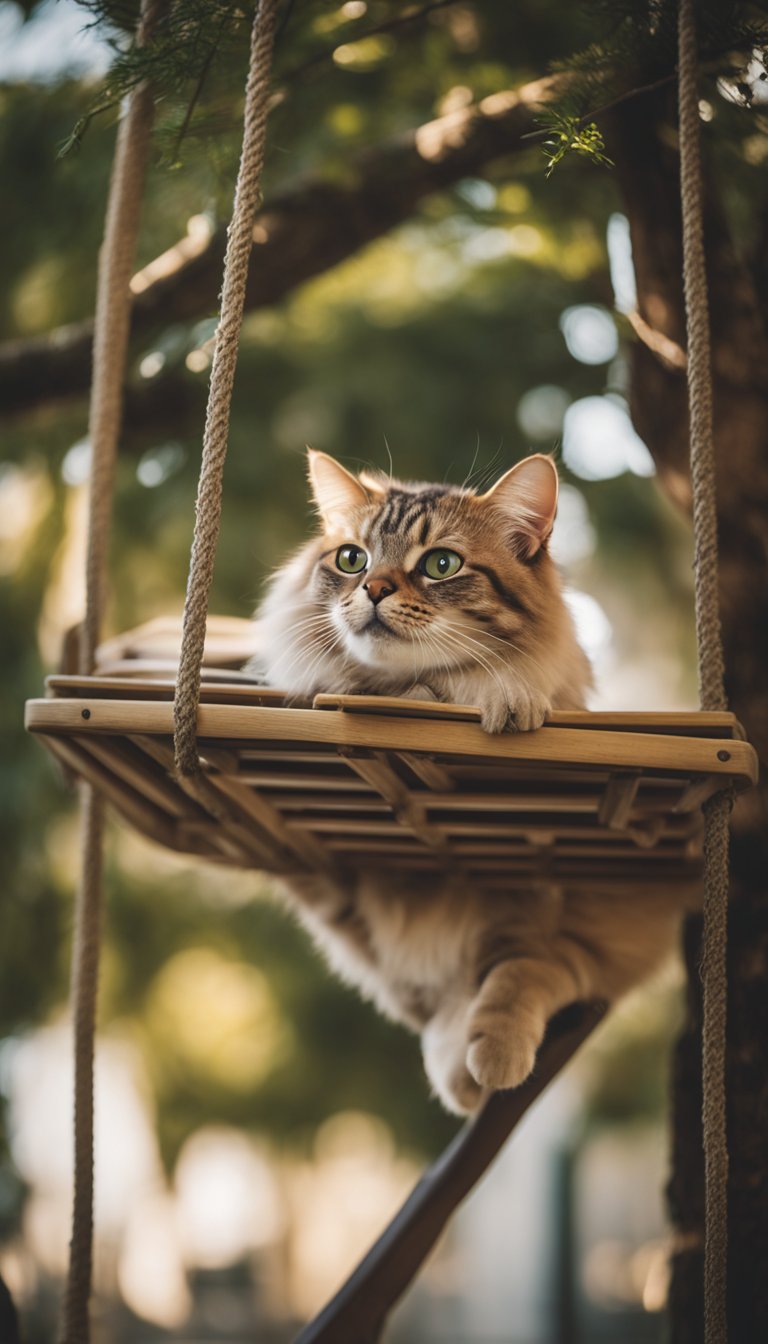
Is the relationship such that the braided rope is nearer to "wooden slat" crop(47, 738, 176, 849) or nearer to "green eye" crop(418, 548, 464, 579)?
"wooden slat" crop(47, 738, 176, 849)

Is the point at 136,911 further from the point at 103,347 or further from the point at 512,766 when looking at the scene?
the point at 512,766

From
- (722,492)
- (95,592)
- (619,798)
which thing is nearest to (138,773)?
(95,592)

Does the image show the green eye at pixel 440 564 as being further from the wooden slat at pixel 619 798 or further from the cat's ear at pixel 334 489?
the wooden slat at pixel 619 798

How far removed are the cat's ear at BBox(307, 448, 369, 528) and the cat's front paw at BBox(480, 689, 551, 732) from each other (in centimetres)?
48

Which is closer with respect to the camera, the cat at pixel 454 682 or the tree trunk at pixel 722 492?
the cat at pixel 454 682

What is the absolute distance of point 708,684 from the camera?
1.03m

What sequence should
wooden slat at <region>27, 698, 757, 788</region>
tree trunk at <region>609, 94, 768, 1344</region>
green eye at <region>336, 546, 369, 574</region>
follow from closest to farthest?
wooden slat at <region>27, 698, 757, 788</region> < green eye at <region>336, 546, 369, 574</region> < tree trunk at <region>609, 94, 768, 1344</region>

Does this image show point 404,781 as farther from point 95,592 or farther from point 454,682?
point 95,592

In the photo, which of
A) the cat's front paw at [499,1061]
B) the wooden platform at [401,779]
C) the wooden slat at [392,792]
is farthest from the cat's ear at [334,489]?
the cat's front paw at [499,1061]

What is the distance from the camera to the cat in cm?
121

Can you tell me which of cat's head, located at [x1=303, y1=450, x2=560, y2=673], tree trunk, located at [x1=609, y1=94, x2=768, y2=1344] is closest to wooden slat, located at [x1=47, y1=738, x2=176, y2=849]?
cat's head, located at [x1=303, y1=450, x2=560, y2=673]

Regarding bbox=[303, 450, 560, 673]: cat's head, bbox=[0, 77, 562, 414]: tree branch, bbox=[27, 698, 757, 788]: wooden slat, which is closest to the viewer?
bbox=[27, 698, 757, 788]: wooden slat

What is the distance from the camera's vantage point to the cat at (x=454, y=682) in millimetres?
1214

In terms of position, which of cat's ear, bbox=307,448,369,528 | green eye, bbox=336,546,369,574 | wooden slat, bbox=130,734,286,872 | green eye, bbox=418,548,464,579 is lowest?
wooden slat, bbox=130,734,286,872
